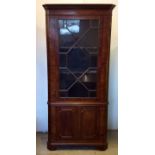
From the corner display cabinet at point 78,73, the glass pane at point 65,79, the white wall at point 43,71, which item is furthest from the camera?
the white wall at point 43,71

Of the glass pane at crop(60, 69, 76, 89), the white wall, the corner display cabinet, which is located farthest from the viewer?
the white wall

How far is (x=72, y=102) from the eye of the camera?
143 inches

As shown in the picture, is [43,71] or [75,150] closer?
[75,150]

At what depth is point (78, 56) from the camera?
11.8 ft

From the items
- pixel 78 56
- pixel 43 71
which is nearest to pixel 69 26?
pixel 78 56

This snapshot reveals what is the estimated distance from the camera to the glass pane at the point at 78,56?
3.53 meters

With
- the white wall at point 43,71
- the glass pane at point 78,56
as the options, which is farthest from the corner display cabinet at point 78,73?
the white wall at point 43,71

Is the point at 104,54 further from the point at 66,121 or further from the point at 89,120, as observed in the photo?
the point at 66,121

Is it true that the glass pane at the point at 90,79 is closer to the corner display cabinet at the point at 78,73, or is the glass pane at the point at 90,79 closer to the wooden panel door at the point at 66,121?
the corner display cabinet at the point at 78,73

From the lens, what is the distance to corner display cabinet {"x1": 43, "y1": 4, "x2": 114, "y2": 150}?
11.4 ft

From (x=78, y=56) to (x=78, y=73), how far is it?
0.23m

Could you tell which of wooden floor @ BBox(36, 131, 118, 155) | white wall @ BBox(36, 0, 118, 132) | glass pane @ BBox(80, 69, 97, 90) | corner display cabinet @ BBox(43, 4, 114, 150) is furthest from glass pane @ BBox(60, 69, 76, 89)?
wooden floor @ BBox(36, 131, 118, 155)

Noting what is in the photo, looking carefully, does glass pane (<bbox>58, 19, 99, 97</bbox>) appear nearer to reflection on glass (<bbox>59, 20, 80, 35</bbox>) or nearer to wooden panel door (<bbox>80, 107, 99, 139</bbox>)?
reflection on glass (<bbox>59, 20, 80, 35</bbox>)
